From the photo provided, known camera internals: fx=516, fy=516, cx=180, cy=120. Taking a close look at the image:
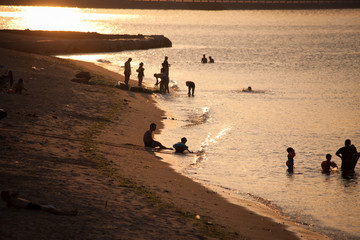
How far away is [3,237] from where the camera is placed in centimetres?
905

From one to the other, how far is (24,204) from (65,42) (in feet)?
195

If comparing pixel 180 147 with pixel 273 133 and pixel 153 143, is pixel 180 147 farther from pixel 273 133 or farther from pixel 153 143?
pixel 273 133

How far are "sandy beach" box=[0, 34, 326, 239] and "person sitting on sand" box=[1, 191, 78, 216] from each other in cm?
12

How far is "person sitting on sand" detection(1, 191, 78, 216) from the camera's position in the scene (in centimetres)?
1017

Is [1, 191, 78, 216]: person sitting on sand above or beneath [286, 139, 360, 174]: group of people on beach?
beneath

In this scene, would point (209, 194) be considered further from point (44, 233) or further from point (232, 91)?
point (232, 91)

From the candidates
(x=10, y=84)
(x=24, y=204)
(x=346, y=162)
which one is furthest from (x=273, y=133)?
(x=24, y=204)

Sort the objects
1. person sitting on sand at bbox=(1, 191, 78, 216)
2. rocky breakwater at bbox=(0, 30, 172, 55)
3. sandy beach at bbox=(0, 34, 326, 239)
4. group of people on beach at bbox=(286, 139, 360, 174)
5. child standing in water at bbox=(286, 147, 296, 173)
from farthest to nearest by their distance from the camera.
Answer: rocky breakwater at bbox=(0, 30, 172, 55), group of people on beach at bbox=(286, 139, 360, 174), child standing in water at bbox=(286, 147, 296, 173), sandy beach at bbox=(0, 34, 326, 239), person sitting on sand at bbox=(1, 191, 78, 216)

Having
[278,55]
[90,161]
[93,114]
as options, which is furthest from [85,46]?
[90,161]

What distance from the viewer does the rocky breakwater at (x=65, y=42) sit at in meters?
57.4

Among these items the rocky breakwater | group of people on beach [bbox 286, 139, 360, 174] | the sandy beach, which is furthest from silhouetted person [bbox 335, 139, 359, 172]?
the rocky breakwater

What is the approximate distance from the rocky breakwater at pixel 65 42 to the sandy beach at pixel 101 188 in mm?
34311

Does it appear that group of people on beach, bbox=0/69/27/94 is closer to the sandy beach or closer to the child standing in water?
the sandy beach

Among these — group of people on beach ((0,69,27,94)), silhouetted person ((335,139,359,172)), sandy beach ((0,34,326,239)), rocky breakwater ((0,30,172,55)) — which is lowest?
sandy beach ((0,34,326,239))
